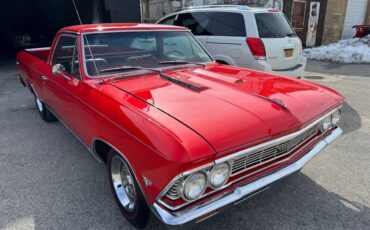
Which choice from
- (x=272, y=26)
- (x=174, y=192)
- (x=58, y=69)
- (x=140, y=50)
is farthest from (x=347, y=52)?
(x=174, y=192)

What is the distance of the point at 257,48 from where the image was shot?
546 cm

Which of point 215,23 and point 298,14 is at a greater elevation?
point 298,14

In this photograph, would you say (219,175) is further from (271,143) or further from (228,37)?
(228,37)

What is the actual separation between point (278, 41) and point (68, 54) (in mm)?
3864

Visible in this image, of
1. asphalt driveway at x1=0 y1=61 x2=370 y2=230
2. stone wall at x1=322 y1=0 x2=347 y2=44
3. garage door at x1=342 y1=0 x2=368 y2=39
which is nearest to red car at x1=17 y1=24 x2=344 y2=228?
asphalt driveway at x1=0 y1=61 x2=370 y2=230

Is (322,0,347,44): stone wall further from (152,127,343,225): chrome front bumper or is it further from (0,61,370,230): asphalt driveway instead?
(152,127,343,225): chrome front bumper

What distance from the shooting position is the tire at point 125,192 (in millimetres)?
2369

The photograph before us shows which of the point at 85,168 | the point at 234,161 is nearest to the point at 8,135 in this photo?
the point at 85,168

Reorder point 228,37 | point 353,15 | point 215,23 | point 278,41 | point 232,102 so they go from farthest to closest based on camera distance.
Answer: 1. point 353,15
2. point 215,23
3. point 228,37
4. point 278,41
5. point 232,102

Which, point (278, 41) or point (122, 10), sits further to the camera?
point (122, 10)

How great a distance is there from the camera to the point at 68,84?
3.26m

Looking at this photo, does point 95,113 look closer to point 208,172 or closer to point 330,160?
point 208,172

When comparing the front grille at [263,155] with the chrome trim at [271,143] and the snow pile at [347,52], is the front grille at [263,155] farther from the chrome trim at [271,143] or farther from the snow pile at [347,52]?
the snow pile at [347,52]

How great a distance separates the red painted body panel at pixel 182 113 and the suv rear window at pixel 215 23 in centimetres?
263
